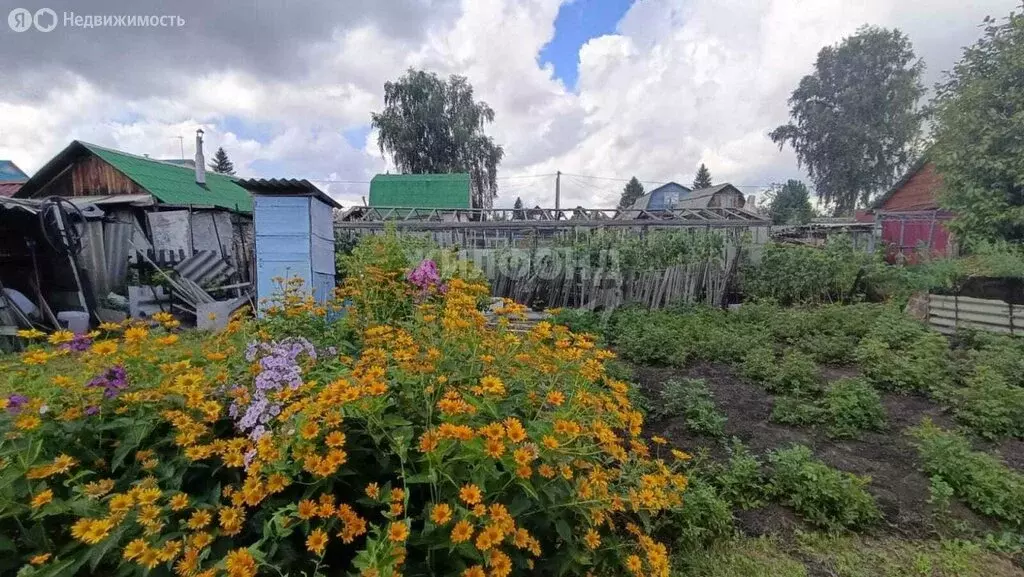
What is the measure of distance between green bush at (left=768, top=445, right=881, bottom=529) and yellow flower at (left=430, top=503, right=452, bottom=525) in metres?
1.94

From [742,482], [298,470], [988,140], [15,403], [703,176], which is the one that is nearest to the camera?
[298,470]

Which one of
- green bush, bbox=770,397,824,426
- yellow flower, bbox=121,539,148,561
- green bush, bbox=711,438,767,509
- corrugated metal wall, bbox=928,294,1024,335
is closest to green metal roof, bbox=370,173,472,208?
corrugated metal wall, bbox=928,294,1024,335

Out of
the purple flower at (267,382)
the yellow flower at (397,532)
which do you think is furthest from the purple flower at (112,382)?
the yellow flower at (397,532)

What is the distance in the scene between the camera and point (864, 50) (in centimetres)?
2312

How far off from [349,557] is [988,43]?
43.6ft

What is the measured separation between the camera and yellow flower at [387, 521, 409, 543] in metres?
1.03

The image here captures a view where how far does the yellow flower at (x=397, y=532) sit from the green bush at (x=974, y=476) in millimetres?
2762

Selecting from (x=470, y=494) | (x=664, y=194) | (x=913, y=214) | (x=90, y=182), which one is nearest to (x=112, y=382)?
(x=470, y=494)

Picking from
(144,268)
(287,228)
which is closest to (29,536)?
(287,228)

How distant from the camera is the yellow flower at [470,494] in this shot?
1122mm

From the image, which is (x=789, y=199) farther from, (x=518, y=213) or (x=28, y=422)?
(x=28, y=422)

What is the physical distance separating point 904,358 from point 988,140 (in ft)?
24.8

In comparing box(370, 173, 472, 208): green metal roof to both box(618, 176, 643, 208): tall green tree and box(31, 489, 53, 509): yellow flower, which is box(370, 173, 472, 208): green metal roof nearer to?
box(31, 489, 53, 509): yellow flower

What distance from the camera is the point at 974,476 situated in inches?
92.4
